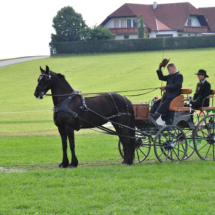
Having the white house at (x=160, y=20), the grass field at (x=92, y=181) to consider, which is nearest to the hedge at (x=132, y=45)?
the white house at (x=160, y=20)

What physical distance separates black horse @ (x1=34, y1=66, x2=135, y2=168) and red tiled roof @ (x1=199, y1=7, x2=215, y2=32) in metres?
76.5

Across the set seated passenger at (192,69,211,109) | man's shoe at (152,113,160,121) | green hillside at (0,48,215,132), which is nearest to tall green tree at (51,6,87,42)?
green hillside at (0,48,215,132)

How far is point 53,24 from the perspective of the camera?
75125 mm

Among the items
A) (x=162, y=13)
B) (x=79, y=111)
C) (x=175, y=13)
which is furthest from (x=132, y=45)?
(x=79, y=111)

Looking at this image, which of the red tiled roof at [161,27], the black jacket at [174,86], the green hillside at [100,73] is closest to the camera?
the black jacket at [174,86]

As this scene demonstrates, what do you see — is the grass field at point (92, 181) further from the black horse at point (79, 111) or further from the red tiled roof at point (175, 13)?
the red tiled roof at point (175, 13)

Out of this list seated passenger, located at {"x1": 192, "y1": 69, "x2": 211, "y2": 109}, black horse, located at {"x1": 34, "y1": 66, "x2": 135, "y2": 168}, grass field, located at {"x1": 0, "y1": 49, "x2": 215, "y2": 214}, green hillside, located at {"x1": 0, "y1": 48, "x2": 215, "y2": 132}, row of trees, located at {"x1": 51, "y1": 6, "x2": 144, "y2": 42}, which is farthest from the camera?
row of trees, located at {"x1": 51, "y1": 6, "x2": 144, "y2": 42}

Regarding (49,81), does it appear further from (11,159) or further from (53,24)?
(53,24)

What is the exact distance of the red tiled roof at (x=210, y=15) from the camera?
83.7 m

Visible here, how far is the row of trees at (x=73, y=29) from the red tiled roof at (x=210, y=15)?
706 inches

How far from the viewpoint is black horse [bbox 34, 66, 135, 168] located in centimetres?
1000

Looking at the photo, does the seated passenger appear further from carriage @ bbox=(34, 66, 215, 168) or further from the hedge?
the hedge

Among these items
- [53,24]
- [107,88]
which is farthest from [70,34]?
[107,88]

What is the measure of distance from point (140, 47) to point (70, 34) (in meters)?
14.3
